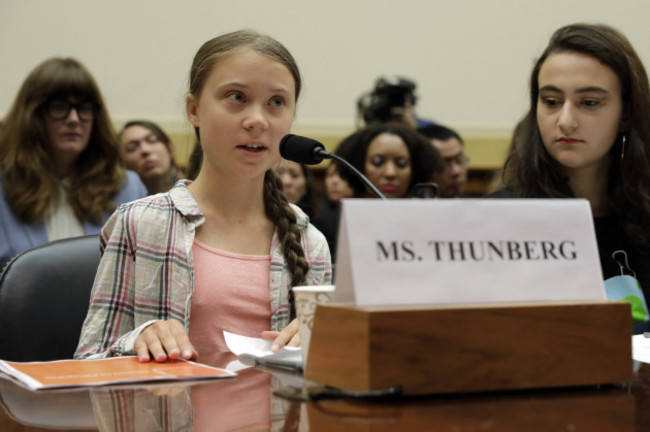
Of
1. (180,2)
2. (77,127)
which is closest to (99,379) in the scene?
(77,127)

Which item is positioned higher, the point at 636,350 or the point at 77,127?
the point at 77,127

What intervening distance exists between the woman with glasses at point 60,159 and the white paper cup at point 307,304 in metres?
1.68

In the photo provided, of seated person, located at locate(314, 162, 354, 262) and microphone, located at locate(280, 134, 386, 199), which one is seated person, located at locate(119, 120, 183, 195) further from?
microphone, located at locate(280, 134, 386, 199)

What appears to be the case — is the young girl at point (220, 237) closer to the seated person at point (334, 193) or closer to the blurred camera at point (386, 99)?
the seated person at point (334, 193)

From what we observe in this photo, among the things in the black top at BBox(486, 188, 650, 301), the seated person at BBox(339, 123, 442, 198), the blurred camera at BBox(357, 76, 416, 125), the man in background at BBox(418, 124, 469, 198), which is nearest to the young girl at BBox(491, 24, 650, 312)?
the black top at BBox(486, 188, 650, 301)

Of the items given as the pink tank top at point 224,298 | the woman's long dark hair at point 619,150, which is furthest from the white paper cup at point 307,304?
the woman's long dark hair at point 619,150

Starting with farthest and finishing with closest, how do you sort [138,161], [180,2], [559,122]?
[180,2], [138,161], [559,122]

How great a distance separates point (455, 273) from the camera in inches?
27.0

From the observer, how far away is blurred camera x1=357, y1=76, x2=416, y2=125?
3.74m

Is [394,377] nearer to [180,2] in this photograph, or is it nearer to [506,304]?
[506,304]

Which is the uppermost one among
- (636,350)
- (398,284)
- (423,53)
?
(423,53)

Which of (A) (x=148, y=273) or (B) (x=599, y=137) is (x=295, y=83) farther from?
(B) (x=599, y=137)

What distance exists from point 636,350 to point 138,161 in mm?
2666

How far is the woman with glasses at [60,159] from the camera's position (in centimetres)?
231
